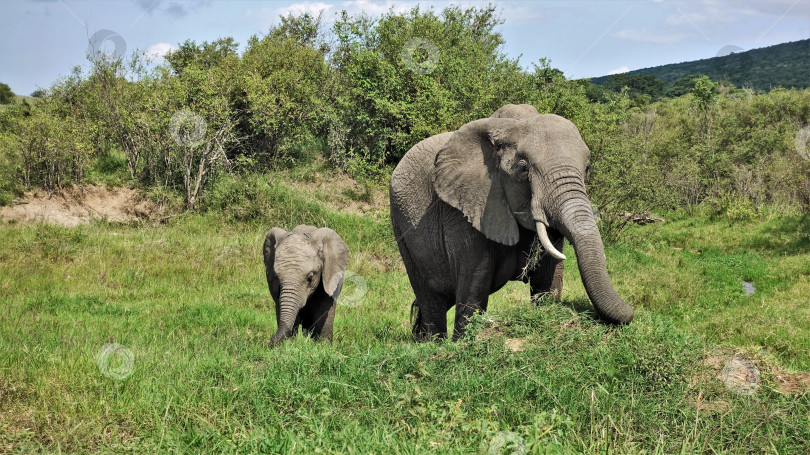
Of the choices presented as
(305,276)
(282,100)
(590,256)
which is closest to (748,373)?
(590,256)

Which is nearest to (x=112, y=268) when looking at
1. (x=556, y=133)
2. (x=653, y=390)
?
(x=556, y=133)

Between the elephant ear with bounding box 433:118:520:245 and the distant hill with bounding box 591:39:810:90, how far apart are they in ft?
325

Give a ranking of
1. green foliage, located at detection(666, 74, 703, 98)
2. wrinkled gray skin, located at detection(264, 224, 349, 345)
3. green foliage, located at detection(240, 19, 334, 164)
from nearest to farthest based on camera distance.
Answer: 1. wrinkled gray skin, located at detection(264, 224, 349, 345)
2. green foliage, located at detection(240, 19, 334, 164)
3. green foliage, located at detection(666, 74, 703, 98)

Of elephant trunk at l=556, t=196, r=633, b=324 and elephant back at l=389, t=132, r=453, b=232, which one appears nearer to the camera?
elephant trunk at l=556, t=196, r=633, b=324

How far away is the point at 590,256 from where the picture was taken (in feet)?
16.4

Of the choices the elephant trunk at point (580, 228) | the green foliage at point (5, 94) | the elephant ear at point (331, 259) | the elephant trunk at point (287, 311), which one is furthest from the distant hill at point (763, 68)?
the elephant trunk at point (580, 228)

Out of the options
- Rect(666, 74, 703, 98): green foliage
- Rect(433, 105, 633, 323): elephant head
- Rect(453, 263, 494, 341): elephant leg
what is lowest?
Rect(453, 263, 494, 341): elephant leg

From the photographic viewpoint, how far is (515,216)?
5.97 m

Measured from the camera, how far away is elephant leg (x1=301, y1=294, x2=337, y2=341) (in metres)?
9.28

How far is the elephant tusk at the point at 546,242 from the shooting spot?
17.4 ft

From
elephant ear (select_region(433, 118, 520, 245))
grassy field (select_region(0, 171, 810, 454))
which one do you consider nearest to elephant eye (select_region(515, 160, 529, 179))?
elephant ear (select_region(433, 118, 520, 245))

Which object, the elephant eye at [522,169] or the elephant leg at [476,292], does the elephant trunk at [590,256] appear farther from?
the elephant leg at [476,292]

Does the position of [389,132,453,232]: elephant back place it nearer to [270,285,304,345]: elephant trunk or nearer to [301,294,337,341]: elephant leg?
[270,285,304,345]: elephant trunk

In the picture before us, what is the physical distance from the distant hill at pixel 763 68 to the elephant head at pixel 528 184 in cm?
9922
